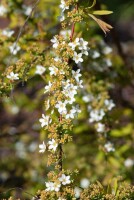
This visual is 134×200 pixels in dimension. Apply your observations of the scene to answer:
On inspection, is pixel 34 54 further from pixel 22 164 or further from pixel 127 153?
pixel 22 164

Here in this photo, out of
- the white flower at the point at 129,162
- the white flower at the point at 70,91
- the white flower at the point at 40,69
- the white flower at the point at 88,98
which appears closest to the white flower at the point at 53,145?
the white flower at the point at 70,91

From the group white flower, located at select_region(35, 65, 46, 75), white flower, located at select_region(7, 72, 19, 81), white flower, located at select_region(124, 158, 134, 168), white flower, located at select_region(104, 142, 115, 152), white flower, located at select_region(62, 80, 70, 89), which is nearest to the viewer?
white flower, located at select_region(62, 80, 70, 89)

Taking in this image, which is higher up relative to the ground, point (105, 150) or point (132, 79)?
point (132, 79)

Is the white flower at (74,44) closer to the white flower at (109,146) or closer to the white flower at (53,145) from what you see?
the white flower at (53,145)

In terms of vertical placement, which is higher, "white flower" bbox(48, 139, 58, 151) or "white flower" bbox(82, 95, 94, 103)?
"white flower" bbox(82, 95, 94, 103)

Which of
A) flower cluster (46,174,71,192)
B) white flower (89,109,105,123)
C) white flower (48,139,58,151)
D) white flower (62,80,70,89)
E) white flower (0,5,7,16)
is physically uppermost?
white flower (0,5,7,16)

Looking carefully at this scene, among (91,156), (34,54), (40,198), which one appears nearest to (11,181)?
(91,156)

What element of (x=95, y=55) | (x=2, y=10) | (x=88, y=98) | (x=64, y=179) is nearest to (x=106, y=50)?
(x=95, y=55)

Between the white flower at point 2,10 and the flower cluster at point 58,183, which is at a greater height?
the white flower at point 2,10

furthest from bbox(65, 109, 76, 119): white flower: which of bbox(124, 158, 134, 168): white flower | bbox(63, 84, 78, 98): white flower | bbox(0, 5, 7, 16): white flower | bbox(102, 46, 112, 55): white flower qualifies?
bbox(124, 158, 134, 168): white flower

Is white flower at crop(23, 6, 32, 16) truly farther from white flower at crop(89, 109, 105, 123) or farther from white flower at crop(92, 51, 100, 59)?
white flower at crop(89, 109, 105, 123)

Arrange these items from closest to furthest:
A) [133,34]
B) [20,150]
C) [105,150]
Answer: [105,150] < [20,150] < [133,34]
